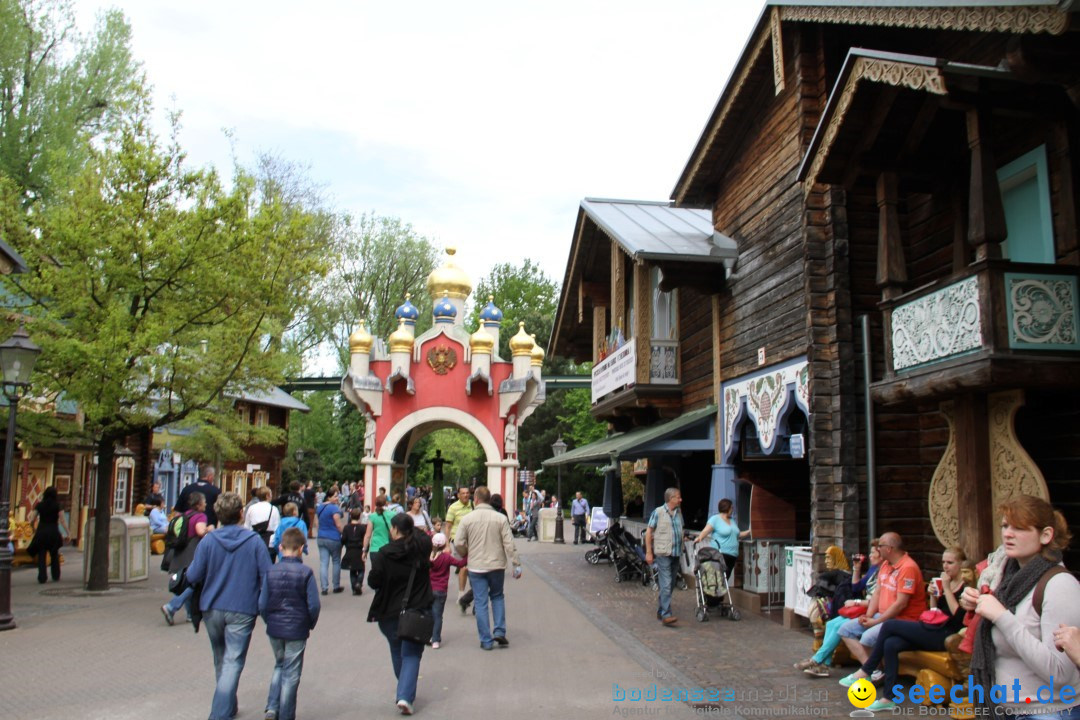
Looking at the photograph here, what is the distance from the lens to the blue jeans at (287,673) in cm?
665

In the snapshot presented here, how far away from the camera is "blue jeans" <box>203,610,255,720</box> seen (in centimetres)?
666

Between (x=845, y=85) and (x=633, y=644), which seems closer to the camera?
(x=845, y=85)

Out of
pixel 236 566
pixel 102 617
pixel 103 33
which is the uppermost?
pixel 103 33

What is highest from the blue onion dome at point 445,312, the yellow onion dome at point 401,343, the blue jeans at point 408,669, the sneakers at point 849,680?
the blue onion dome at point 445,312

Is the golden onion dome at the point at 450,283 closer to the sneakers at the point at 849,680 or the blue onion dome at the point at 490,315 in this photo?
the blue onion dome at the point at 490,315

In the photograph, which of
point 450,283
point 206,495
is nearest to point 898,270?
point 206,495

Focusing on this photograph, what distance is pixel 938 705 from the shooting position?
7.21 metres

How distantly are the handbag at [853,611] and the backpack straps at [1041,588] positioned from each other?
4.60 m

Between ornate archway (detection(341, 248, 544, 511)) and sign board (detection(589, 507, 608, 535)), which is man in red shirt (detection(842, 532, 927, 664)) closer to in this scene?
sign board (detection(589, 507, 608, 535))

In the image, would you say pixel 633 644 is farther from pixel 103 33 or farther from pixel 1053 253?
pixel 103 33

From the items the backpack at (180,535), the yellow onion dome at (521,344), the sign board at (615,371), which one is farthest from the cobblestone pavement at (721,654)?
the yellow onion dome at (521,344)

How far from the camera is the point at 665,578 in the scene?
459 inches

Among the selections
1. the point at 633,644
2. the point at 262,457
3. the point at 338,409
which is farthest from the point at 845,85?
the point at 338,409

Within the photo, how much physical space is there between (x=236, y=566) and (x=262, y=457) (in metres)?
36.7
